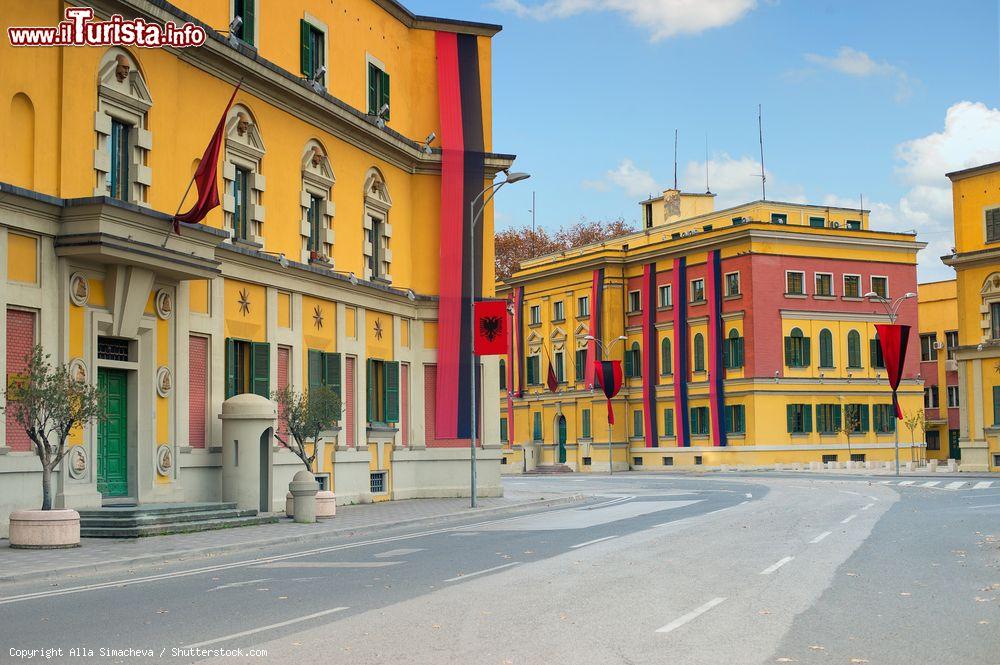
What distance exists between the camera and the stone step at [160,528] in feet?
69.5

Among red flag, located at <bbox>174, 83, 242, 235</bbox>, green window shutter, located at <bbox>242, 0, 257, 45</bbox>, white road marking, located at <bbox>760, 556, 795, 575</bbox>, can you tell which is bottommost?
white road marking, located at <bbox>760, 556, 795, 575</bbox>

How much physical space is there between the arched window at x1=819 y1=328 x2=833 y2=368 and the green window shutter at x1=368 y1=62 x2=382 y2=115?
4154cm

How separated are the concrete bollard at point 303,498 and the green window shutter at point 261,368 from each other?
132 inches

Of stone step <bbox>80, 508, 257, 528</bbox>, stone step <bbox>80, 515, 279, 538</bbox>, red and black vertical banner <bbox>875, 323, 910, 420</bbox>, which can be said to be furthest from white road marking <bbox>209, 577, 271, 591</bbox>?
red and black vertical banner <bbox>875, 323, 910, 420</bbox>

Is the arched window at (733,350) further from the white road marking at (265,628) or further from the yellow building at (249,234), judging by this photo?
the white road marking at (265,628)

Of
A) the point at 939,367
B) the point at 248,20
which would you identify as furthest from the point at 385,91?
the point at 939,367

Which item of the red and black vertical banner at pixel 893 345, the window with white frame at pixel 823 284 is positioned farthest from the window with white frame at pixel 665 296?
the red and black vertical banner at pixel 893 345

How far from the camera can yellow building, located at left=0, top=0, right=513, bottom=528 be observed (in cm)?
2184

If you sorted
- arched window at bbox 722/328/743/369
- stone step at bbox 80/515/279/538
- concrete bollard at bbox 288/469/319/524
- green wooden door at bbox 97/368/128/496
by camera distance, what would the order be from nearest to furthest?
1. stone step at bbox 80/515/279/538
2. green wooden door at bbox 97/368/128/496
3. concrete bollard at bbox 288/469/319/524
4. arched window at bbox 722/328/743/369

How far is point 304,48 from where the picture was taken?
3175 centimetres

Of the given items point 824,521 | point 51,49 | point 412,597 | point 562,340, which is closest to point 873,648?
point 412,597

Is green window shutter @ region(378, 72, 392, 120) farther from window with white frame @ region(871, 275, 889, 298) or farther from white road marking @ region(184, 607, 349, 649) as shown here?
window with white frame @ region(871, 275, 889, 298)

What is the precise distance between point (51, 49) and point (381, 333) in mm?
15069

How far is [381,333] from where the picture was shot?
3541 cm
